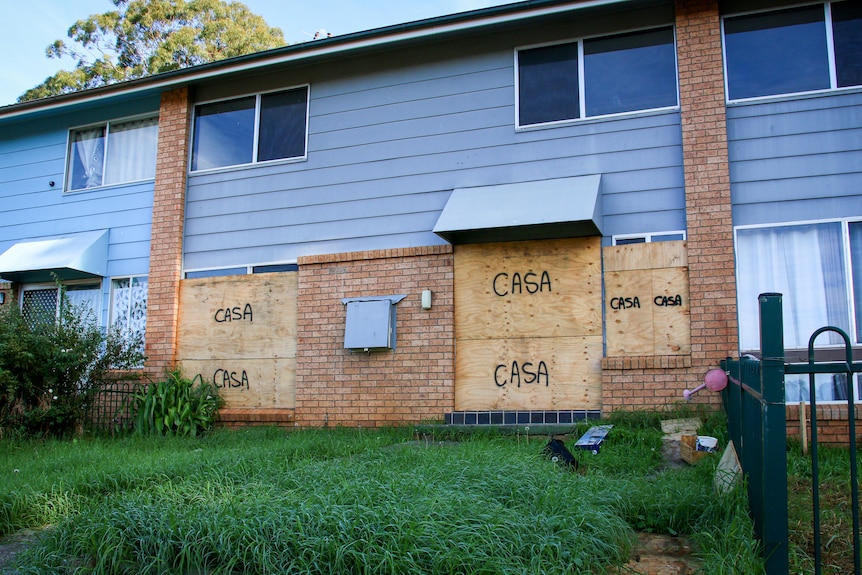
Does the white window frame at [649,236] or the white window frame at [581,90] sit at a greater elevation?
the white window frame at [581,90]

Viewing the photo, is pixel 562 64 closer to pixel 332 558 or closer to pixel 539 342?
pixel 539 342

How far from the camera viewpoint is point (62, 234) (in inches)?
476

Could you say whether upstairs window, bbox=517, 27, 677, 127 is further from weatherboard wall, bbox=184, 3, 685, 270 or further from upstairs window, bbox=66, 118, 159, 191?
upstairs window, bbox=66, 118, 159, 191

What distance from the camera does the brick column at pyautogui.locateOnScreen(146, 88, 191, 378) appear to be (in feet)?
35.3

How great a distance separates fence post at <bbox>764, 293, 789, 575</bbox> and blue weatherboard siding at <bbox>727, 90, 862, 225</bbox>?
557 cm

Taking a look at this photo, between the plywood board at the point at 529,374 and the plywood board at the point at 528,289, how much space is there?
14 centimetres

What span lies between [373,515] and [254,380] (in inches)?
275

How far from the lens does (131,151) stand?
11.9 meters

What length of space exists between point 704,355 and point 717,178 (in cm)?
206

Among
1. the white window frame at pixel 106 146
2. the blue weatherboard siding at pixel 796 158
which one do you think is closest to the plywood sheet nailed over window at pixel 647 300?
the blue weatherboard siding at pixel 796 158

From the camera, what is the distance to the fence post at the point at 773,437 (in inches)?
119

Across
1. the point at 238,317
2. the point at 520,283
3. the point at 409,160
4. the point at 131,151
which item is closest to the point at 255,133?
the point at 131,151

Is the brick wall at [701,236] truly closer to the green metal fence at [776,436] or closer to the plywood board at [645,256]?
the plywood board at [645,256]

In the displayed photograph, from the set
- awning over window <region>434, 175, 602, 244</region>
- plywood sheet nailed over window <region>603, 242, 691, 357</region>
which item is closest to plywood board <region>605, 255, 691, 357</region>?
plywood sheet nailed over window <region>603, 242, 691, 357</region>
